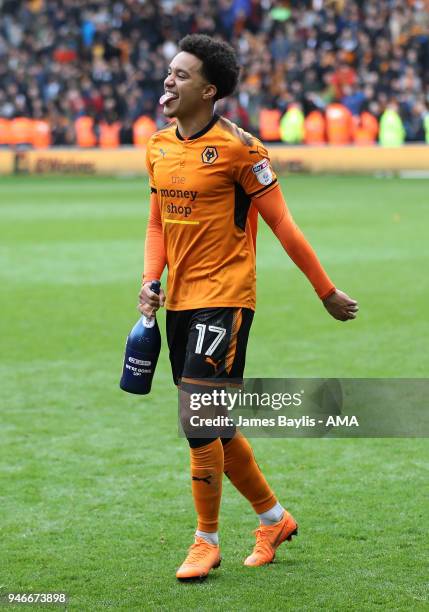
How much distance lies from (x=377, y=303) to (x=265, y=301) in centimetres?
101

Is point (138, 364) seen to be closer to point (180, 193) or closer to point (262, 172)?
point (180, 193)

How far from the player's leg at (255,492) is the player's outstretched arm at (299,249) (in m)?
0.28

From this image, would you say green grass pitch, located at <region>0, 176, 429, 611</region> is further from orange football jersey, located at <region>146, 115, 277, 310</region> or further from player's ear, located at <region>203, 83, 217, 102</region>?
player's ear, located at <region>203, 83, 217, 102</region>

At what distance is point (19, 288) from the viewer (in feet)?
38.8

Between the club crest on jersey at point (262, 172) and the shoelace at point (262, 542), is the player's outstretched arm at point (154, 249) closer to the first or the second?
the club crest on jersey at point (262, 172)

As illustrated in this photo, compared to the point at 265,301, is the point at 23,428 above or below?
above

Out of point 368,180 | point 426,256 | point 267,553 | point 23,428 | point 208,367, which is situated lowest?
point 368,180

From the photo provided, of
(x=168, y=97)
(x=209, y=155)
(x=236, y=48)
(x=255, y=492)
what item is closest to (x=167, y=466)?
(x=255, y=492)

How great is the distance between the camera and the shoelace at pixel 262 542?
4602 millimetres

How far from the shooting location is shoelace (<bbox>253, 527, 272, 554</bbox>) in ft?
15.1

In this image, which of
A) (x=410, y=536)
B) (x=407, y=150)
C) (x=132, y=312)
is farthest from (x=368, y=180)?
(x=410, y=536)

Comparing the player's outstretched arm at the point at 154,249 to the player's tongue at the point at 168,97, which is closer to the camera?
the player's tongue at the point at 168,97

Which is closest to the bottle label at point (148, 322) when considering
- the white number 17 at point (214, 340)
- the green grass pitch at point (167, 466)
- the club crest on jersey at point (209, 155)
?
the white number 17 at point (214, 340)

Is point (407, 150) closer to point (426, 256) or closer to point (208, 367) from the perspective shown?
point (426, 256)
